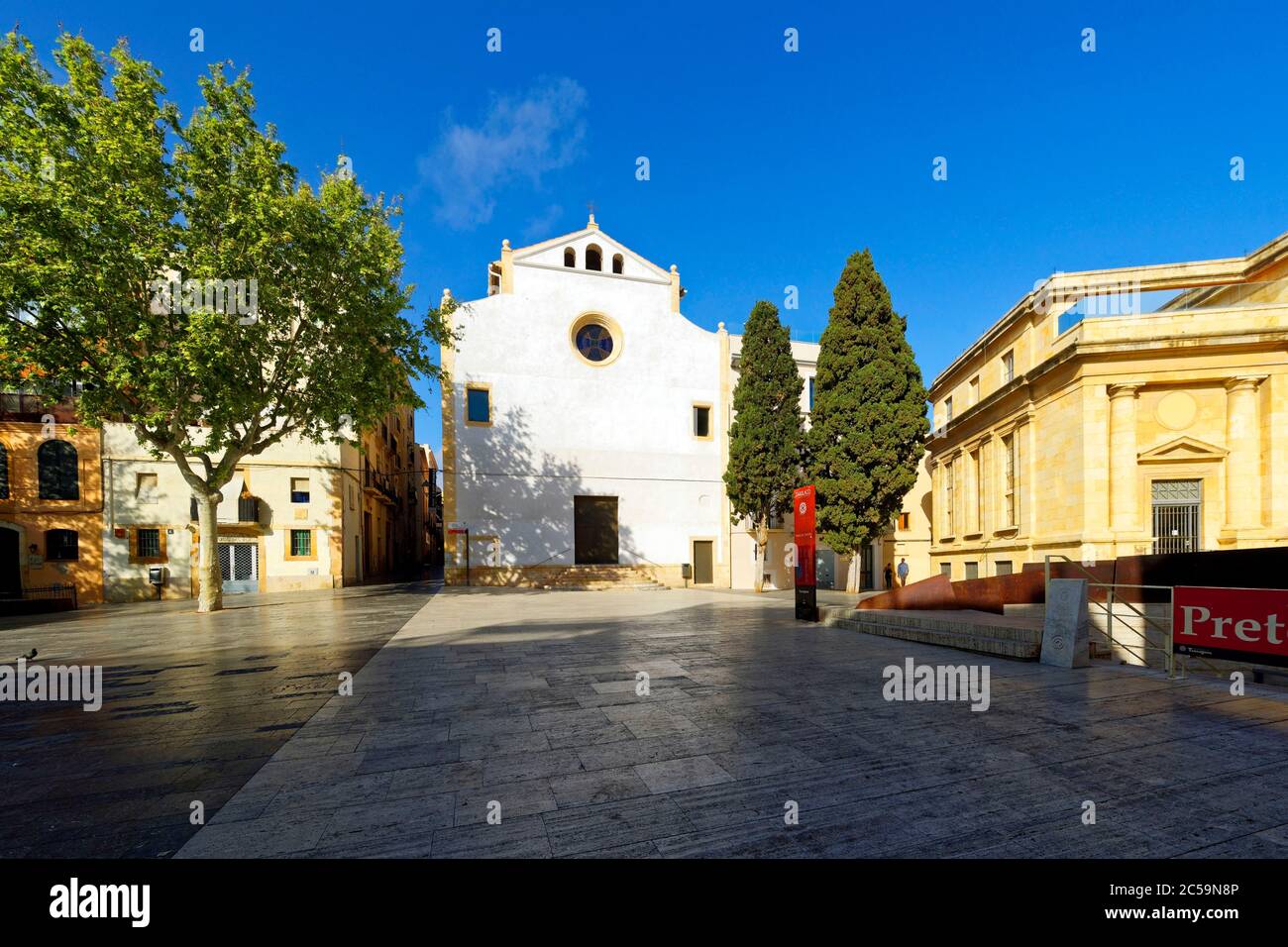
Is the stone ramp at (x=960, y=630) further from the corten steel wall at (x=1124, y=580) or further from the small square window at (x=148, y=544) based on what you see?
the small square window at (x=148, y=544)

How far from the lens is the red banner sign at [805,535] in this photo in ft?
45.8

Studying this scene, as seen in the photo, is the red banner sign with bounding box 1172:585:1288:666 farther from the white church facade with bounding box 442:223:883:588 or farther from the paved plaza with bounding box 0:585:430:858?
the white church facade with bounding box 442:223:883:588

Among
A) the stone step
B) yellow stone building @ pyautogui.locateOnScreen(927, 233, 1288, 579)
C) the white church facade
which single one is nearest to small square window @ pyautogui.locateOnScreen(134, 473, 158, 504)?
the white church facade

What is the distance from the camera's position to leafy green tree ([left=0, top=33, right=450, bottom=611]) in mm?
13383

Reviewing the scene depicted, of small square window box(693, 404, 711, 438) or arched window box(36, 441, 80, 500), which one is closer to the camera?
arched window box(36, 441, 80, 500)

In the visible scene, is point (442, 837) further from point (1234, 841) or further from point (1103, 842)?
point (1234, 841)

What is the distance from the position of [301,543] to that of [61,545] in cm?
827

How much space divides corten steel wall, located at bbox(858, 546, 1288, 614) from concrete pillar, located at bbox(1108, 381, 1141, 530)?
356cm

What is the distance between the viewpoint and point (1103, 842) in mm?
3127

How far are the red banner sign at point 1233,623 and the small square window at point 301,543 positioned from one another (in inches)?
1131

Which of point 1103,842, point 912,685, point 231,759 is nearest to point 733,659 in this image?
point 912,685

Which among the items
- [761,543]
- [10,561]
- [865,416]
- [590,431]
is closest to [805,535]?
[865,416]

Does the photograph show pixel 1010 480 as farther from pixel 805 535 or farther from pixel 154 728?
pixel 154 728
